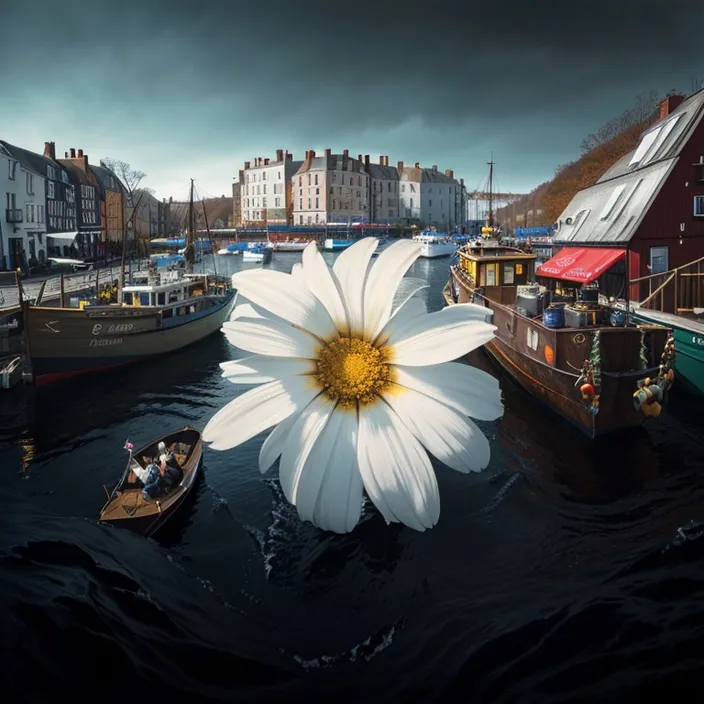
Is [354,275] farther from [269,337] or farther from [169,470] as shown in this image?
[169,470]

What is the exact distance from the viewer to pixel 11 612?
76.0 inches

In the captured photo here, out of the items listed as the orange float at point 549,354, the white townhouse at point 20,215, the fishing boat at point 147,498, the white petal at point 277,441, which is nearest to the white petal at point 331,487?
the white petal at point 277,441

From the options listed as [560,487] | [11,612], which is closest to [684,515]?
[560,487]

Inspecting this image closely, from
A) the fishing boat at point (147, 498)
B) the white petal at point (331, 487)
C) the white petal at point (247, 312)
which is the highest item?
the white petal at point (247, 312)

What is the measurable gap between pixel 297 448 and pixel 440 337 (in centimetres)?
66

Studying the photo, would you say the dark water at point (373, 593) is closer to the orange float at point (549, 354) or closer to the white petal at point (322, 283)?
the white petal at point (322, 283)

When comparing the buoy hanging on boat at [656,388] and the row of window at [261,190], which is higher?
the row of window at [261,190]

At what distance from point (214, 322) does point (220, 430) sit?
130ft

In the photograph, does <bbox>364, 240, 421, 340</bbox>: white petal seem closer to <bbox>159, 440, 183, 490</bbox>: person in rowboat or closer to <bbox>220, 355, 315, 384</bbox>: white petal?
<bbox>220, 355, 315, 384</bbox>: white petal

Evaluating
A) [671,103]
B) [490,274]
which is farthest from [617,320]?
[671,103]

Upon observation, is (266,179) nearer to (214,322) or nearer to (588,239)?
(214,322)

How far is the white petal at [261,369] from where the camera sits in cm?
207

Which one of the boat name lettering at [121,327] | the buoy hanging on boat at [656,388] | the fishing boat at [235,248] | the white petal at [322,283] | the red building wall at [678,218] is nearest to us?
the white petal at [322,283]

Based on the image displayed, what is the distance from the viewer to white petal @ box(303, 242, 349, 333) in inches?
84.3
